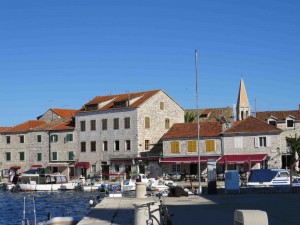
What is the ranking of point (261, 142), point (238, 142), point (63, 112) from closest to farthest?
point (261, 142) → point (238, 142) → point (63, 112)

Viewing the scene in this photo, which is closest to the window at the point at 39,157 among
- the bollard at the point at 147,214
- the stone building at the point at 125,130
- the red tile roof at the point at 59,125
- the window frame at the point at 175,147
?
the red tile roof at the point at 59,125

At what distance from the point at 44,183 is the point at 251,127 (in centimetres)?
2374

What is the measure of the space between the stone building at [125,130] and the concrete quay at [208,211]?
40911mm

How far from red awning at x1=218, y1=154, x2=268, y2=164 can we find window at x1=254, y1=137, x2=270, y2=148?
1.29 m

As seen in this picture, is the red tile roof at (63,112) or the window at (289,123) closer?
the window at (289,123)

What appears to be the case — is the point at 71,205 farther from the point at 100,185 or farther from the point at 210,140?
the point at 210,140

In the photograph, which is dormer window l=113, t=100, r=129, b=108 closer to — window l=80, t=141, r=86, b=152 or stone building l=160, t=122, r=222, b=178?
stone building l=160, t=122, r=222, b=178

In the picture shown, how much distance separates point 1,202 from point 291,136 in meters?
34.3

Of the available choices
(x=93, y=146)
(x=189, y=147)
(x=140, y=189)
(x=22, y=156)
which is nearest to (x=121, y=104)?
(x=93, y=146)

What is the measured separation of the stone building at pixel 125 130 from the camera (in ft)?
236

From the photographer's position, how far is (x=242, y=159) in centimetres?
6500

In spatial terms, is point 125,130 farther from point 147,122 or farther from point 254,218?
point 254,218

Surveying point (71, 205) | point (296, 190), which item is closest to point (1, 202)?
point (71, 205)

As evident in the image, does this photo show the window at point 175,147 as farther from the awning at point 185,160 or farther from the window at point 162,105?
Answer: the window at point 162,105
